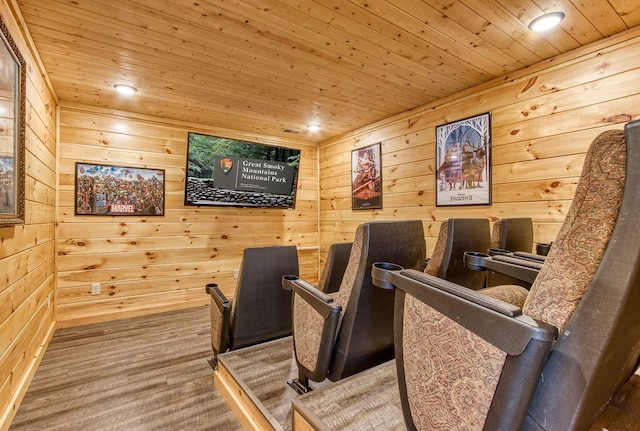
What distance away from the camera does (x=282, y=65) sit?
2.51 meters

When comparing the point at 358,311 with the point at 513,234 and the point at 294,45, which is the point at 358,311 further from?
the point at 294,45

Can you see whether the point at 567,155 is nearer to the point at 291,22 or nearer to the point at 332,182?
the point at 291,22

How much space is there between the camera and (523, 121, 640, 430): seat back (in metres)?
0.62

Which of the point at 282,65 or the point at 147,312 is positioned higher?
the point at 282,65

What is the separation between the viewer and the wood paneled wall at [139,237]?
330 cm

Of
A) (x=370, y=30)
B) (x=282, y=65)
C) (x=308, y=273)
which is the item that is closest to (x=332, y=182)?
(x=308, y=273)

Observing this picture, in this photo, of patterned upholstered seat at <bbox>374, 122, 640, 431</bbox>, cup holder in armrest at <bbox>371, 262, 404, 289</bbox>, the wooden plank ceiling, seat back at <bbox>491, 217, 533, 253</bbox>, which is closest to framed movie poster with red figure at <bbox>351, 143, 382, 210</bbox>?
the wooden plank ceiling

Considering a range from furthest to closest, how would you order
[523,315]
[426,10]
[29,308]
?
1. [29,308]
2. [426,10]
3. [523,315]

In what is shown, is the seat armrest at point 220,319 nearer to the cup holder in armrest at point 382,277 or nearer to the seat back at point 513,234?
the cup holder in armrest at point 382,277

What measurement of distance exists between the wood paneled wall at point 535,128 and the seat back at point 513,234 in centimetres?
23

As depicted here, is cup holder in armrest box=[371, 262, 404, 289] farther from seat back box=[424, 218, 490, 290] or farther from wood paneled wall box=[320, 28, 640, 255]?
wood paneled wall box=[320, 28, 640, 255]

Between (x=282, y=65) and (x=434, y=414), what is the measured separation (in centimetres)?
249

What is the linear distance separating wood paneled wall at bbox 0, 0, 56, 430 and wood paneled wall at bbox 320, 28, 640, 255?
3297mm

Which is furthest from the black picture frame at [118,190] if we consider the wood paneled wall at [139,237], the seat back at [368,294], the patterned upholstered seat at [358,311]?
the seat back at [368,294]
